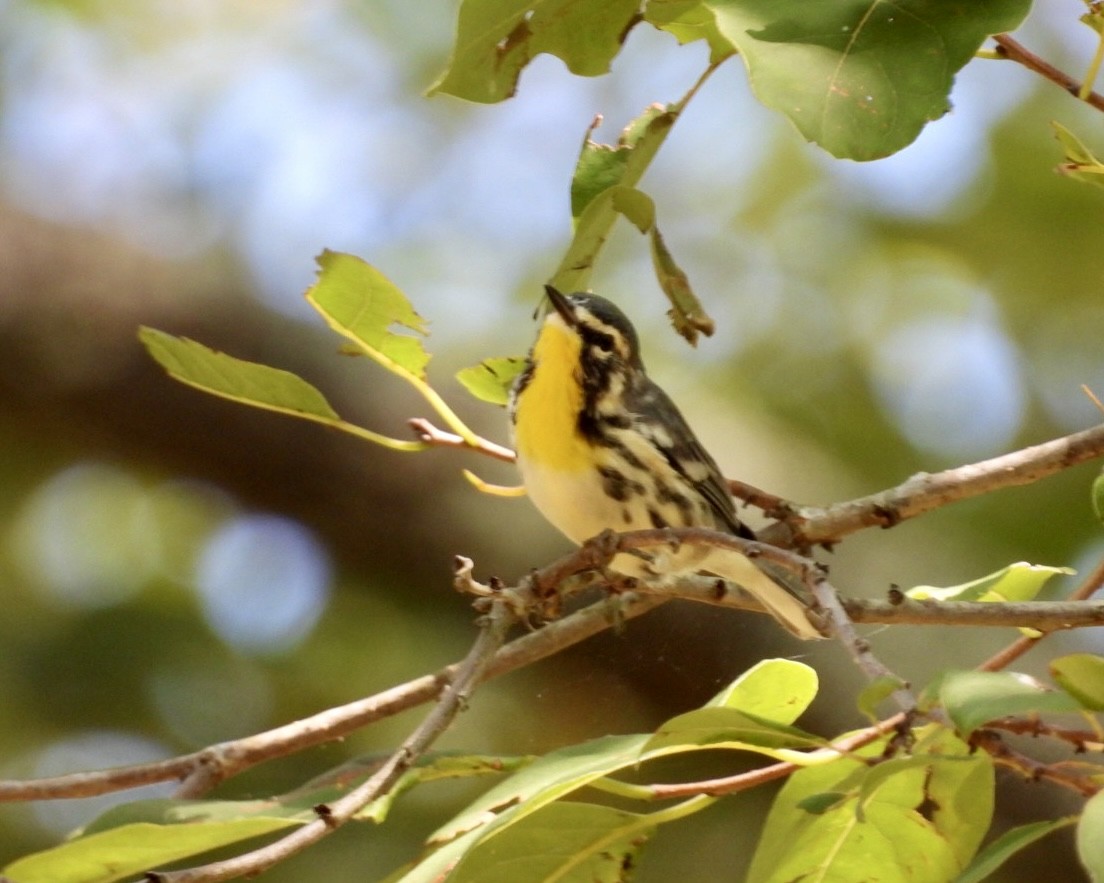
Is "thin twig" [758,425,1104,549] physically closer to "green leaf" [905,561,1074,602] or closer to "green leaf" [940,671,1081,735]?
"green leaf" [905,561,1074,602]

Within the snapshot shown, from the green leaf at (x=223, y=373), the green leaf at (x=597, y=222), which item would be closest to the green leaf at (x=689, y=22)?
the green leaf at (x=597, y=222)

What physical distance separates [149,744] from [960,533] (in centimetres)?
180

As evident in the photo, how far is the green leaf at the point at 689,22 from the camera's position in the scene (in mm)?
1141

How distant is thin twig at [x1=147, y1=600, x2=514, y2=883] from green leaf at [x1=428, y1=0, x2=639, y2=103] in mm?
446

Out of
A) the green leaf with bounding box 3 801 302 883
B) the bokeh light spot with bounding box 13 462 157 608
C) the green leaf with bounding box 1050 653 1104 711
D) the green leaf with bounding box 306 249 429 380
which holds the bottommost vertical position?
the green leaf with bounding box 1050 653 1104 711

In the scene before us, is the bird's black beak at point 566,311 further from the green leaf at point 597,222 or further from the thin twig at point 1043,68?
the thin twig at point 1043,68

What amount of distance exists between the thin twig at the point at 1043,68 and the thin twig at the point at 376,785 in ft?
1.99

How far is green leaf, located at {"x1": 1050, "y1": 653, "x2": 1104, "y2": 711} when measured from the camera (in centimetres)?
82

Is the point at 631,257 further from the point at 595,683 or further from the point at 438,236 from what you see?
the point at 595,683

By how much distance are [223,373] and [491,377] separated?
298mm

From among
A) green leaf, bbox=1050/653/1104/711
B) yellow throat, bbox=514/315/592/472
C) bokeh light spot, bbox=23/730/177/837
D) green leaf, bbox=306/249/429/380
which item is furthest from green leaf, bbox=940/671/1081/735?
bokeh light spot, bbox=23/730/177/837

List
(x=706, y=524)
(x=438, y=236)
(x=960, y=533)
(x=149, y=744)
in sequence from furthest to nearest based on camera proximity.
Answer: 1. (x=438, y=236)
2. (x=149, y=744)
3. (x=960, y=533)
4. (x=706, y=524)

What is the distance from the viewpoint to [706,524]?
200 cm

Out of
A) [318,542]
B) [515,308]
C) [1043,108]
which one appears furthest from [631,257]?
[318,542]
